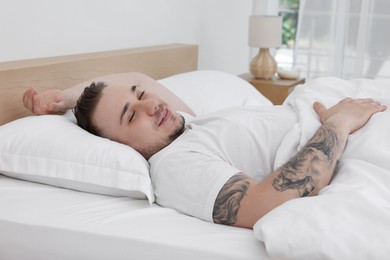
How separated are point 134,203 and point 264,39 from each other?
80.3 inches

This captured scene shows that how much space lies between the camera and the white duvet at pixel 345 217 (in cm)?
112

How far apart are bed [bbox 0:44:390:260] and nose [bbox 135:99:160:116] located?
14cm

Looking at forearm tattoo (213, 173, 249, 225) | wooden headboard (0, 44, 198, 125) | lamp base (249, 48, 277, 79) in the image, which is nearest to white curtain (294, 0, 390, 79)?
lamp base (249, 48, 277, 79)

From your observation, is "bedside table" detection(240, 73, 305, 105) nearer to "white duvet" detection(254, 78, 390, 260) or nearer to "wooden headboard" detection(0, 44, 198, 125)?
"wooden headboard" detection(0, 44, 198, 125)

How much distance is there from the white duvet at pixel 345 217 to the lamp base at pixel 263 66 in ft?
6.19

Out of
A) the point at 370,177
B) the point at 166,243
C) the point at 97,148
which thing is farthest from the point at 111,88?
the point at 370,177

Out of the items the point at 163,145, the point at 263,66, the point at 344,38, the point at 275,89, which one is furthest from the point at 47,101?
the point at 344,38

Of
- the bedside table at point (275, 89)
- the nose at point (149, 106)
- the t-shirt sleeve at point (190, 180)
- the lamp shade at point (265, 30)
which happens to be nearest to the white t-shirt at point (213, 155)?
the t-shirt sleeve at point (190, 180)

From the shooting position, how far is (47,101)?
181 cm

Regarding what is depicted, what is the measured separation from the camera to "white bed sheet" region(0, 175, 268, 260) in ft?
4.07

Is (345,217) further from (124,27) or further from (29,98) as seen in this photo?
(124,27)

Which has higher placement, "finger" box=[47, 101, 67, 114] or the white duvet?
"finger" box=[47, 101, 67, 114]

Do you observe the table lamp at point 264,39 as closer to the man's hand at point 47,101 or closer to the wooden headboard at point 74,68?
the wooden headboard at point 74,68

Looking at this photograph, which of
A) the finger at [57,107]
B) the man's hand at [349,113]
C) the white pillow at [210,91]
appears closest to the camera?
the man's hand at [349,113]
